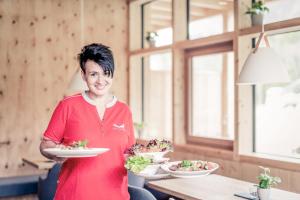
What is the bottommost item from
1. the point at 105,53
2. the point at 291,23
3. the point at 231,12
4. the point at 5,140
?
the point at 5,140

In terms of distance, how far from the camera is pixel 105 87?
1.79m

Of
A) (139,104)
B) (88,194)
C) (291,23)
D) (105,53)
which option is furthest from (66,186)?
(139,104)

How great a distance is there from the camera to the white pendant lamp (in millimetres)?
2283

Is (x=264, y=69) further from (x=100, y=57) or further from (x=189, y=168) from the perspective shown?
(x=100, y=57)

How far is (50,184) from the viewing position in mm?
3604

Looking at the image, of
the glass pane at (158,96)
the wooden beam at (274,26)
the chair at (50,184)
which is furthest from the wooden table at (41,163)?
the wooden beam at (274,26)

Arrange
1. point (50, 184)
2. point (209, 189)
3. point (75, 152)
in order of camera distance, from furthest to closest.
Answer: point (50, 184) < point (209, 189) < point (75, 152)

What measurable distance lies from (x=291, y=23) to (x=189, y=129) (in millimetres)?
1746

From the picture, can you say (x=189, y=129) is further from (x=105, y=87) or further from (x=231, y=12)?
(x=105, y=87)

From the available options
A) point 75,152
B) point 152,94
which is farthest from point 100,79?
point 152,94

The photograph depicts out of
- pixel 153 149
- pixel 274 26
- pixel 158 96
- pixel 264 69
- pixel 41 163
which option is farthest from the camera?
pixel 158 96

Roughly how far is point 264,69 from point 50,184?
2.11m

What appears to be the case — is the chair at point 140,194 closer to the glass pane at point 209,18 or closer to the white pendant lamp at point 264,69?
the white pendant lamp at point 264,69

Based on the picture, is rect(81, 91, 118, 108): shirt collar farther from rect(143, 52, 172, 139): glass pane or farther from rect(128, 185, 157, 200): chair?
rect(143, 52, 172, 139): glass pane
